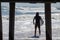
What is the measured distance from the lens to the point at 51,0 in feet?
7.23

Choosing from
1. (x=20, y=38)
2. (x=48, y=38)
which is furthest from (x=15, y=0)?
(x=20, y=38)

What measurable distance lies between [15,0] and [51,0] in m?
0.41

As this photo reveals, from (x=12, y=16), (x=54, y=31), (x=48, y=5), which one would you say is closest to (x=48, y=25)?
(x=48, y=5)

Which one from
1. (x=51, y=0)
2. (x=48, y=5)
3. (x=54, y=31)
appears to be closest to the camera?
(x=51, y=0)

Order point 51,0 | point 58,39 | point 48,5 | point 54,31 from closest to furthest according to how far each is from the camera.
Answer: point 51,0
point 48,5
point 58,39
point 54,31

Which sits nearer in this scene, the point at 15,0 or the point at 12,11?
the point at 15,0

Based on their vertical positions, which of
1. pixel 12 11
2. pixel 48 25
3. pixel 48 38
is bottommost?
pixel 48 38

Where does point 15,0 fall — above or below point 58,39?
above

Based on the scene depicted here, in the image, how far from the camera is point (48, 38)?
2.41 meters

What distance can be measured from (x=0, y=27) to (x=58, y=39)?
5.56 meters

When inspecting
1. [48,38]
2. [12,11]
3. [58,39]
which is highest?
[12,11]

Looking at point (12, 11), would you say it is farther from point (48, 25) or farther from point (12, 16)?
point (48, 25)

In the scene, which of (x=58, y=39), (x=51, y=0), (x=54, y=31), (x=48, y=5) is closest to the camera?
(x=51, y=0)

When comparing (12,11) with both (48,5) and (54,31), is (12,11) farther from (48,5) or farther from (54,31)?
(54,31)
